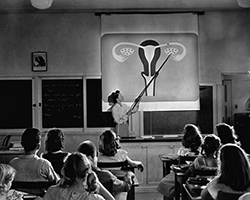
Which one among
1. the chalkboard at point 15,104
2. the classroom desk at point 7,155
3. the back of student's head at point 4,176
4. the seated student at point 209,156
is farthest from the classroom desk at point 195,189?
the chalkboard at point 15,104

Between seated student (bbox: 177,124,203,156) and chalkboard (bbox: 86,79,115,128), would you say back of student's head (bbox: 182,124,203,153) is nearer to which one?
seated student (bbox: 177,124,203,156)

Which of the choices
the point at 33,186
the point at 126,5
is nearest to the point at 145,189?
the point at 126,5

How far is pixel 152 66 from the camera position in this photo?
20.1ft

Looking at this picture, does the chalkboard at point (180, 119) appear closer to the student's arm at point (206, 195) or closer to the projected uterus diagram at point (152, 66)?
the projected uterus diagram at point (152, 66)

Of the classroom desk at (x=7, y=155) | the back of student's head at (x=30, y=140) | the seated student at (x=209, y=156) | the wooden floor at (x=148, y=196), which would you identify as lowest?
the wooden floor at (x=148, y=196)

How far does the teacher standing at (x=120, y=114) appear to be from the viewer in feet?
19.7

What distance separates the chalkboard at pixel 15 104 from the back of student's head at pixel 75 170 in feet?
13.8

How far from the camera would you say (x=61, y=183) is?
2.09m

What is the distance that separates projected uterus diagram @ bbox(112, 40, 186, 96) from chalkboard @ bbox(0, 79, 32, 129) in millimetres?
1495

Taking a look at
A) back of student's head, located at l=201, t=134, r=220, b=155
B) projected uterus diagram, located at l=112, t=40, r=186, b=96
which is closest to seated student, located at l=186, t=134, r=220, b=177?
back of student's head, located at l=201, t=134, r=220, b=155

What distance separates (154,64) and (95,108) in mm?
1140

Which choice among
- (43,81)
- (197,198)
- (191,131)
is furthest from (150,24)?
(197,198)

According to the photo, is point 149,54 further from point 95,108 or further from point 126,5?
point 95,108

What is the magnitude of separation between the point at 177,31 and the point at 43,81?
87.2 inches
